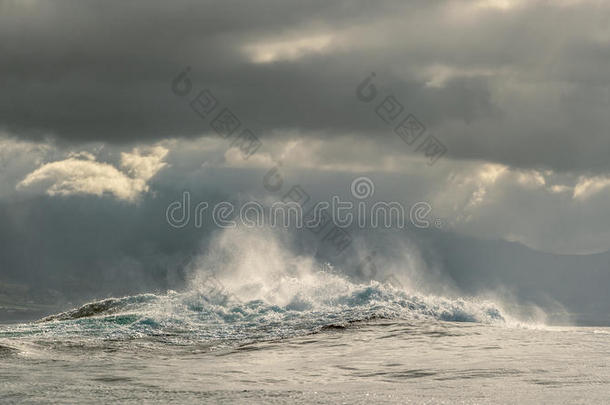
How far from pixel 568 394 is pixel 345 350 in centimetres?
1583

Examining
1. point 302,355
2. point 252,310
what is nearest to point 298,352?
point 302,355

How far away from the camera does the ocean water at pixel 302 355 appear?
904 inches

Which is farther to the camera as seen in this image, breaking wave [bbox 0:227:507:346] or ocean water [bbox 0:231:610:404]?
breaking wave [bbox 0:227:507:346]

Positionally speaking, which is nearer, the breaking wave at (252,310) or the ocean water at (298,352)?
the ocean water at (298,352)

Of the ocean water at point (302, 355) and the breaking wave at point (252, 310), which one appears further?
the breaking wave at point (252, 310)

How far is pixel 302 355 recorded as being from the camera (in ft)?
114

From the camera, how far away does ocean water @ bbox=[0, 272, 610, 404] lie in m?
23.0

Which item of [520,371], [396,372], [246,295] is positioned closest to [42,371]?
[396,372]

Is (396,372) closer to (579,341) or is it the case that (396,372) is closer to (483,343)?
(483,343)

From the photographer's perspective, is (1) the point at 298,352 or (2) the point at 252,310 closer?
(1) the point at 298,352

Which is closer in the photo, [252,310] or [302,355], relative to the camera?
[302,355]

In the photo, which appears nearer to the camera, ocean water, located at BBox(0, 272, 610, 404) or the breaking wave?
ocean water, located at BBox(0, 272, 610, 404)

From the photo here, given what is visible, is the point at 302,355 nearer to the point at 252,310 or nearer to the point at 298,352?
the point at 298,352

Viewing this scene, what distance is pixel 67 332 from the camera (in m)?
44.6
